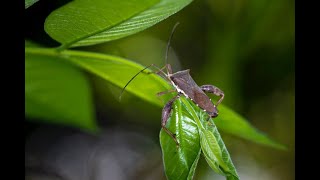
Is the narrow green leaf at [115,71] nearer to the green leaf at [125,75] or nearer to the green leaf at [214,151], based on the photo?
the green leaf at [125,75]

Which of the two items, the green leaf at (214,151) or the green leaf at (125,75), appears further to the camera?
the green leaf at (125,75)

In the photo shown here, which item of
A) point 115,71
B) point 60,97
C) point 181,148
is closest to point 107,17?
point 115,71

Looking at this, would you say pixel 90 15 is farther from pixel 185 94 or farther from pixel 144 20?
pixel 185 94

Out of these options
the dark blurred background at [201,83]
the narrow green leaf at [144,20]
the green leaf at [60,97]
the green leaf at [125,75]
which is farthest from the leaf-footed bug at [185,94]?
the dark blurred background at [201,83]

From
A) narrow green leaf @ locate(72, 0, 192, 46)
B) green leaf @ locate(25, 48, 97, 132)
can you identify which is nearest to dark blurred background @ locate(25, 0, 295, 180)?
green leaf @ locate(25, 48, 97, 132)

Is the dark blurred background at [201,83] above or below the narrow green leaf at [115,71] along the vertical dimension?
below

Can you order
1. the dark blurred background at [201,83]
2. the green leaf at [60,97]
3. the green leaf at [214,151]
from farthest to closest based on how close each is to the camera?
the dark blurred background at [201,83]
the green leaf at [60,97]
the green leaf at [214,151]
